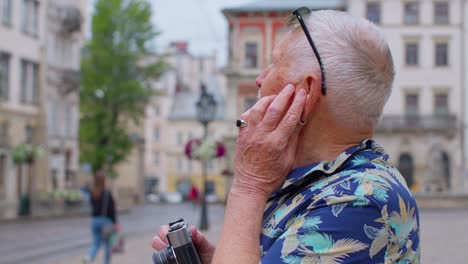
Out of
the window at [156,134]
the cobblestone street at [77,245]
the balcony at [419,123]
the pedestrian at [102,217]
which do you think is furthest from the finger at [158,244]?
the window at [156,134]

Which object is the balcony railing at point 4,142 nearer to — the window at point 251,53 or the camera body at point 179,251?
the window at point 251,53

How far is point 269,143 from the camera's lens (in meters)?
2.17

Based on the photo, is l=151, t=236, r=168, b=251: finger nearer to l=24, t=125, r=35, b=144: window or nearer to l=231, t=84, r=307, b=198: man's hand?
l=231, t=84, r=307, b=198: man's hand

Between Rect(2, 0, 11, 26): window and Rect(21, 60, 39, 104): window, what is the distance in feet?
9.43

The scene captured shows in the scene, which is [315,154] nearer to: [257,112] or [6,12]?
[257,112]

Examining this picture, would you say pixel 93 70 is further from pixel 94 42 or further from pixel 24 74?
pixel 24 74

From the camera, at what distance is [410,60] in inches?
2149

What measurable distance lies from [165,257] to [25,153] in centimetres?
3231

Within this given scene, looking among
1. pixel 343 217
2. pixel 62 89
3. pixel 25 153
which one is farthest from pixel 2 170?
pixel 343 217

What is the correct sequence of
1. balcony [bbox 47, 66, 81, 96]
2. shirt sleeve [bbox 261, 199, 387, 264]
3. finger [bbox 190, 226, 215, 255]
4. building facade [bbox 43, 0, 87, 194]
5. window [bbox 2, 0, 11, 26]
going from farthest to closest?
balcony [bbox 47, 66, 81, 96] → building facade [bbox 43, 0, 87, 194] → window [bbox 2, 0, 11, 26] → finger [bbox 190, 226, 215, 255] → shirt sleeve [bbox 261, 199, 387, 264]

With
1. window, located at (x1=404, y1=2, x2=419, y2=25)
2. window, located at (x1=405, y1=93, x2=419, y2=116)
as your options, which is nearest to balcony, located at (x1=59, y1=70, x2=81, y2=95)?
window, located at (x1=405, y1=93, x2=419, y2=116)

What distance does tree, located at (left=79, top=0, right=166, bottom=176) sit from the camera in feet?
164

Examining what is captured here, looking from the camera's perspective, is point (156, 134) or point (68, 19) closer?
point (68, 19)

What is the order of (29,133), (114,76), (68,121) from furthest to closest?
(114,76)
(68,121)
(29,133)
